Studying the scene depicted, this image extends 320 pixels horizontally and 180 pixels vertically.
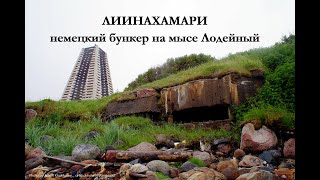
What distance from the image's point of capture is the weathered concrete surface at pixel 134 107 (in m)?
10.1

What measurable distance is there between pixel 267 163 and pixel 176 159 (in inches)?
63.4

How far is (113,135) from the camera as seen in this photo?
24.5 ft

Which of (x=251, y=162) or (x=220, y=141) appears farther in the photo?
(x=220, y=141)

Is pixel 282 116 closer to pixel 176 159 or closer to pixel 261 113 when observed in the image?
pixel 261 113

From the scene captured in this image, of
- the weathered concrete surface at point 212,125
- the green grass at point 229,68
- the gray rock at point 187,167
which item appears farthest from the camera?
the green grass at point 229,68

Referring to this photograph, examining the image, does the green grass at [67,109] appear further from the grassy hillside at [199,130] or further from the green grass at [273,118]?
the green grass at [273,118]

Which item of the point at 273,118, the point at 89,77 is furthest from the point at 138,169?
the point at 89,77

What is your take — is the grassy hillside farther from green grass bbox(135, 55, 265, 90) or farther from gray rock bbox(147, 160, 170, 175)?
gray rock bbox(147, 160, 170, 175)

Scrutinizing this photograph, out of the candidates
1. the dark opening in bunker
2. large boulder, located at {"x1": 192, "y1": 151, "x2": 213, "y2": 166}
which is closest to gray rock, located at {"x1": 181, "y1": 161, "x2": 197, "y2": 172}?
large boulder, located at {"x1": 192, "y1": 151, "x2": 213, "y2": 166}

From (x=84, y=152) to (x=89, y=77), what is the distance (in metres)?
3.04

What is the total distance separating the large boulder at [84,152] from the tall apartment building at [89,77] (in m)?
1.88

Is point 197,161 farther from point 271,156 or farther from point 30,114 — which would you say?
point 30,114

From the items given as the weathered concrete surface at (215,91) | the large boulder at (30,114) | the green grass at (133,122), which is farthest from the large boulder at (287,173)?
the large boulder at (30,114)
